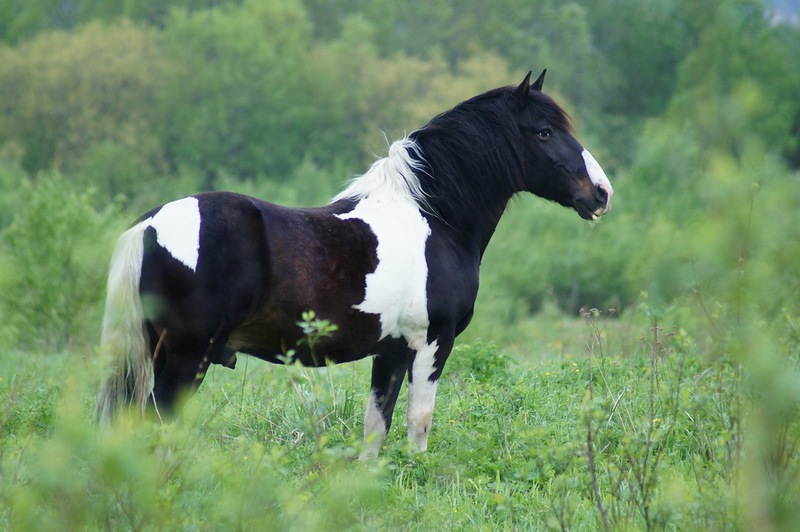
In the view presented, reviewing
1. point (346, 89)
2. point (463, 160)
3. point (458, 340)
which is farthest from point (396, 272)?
point (346, 89)

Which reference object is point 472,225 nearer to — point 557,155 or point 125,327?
point 557,155

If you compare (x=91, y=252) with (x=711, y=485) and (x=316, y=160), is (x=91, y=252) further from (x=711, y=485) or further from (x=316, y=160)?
(x=316, y=160)

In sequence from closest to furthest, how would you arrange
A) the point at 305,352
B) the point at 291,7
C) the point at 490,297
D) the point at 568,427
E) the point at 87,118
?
1. the point at 305,352
2. the point at 568,427
3. the point at 490,297
4. the point at 87,118
5. the point at 291,7

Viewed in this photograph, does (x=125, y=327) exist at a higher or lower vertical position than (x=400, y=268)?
lower

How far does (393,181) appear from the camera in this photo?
5.52 metres

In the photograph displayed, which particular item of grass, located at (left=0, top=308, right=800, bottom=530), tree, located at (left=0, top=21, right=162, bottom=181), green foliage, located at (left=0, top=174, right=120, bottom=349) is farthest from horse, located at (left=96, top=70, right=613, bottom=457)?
tree, located at (left=0, top=21, right=162, bottom=181)

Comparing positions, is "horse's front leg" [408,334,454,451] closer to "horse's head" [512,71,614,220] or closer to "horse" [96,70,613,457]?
"horse" [96,70,613,457]

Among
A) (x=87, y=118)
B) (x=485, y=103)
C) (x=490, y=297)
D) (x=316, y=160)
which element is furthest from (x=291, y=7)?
Result: (x=485, y=103)

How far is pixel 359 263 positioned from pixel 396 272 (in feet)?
0.77

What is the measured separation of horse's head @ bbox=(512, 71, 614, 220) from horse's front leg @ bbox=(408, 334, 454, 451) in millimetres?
1290

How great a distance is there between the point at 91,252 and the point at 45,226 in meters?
1.84

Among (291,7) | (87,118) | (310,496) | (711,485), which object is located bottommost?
(310,496)

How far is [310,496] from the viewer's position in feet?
12.4

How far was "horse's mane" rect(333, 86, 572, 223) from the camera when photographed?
5539 mm
